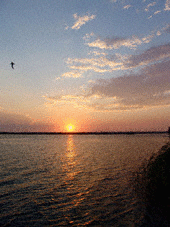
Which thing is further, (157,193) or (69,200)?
(157,193)

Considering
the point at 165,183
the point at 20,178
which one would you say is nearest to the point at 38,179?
the point at 20,178

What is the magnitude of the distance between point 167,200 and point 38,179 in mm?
16585

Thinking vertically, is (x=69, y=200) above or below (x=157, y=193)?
below

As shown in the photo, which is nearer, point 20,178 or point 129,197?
point 129,197

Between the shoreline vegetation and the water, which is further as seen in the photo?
the shoreline vegetation

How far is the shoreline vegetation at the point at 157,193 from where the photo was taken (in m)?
13.2

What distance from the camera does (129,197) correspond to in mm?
17281

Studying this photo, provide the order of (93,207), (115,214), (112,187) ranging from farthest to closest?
(112,187) < (93,207) < (115,214)

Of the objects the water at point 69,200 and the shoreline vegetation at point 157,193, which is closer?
the water at point 69,200

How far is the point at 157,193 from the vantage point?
1797 cm

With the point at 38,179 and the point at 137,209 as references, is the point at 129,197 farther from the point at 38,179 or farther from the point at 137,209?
the point at 38,179

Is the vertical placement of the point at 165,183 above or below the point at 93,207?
above

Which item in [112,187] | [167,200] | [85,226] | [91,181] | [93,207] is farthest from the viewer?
[91,181]

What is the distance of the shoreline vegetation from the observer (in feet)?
43.3
